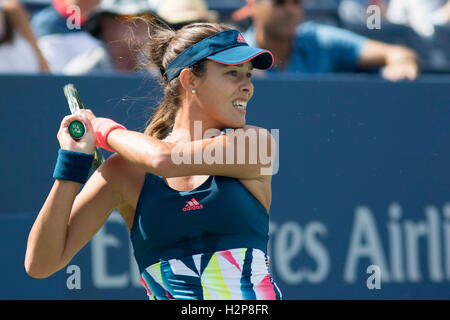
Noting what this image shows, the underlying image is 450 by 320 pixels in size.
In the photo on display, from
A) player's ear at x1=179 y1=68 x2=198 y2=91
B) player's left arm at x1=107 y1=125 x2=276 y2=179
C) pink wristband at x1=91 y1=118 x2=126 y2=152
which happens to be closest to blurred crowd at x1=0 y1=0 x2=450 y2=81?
player's ear at x1=179 y1=68 x2=198 y2=91

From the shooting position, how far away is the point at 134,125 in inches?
162

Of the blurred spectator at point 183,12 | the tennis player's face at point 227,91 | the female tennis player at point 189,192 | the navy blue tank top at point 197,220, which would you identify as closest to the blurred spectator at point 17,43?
the blurred spectator at point 183,12

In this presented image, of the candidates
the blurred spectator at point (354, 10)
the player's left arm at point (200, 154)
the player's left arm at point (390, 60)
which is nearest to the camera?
the player's left arm at point (200, 154)

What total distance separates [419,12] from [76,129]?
4.26m

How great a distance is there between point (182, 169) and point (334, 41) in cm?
275

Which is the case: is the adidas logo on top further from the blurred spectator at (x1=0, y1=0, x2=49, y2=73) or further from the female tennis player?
the blurred spectator at (x1=0, y1=0, x2=49, y2=73)

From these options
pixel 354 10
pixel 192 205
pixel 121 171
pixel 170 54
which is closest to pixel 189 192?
pixel 192 205

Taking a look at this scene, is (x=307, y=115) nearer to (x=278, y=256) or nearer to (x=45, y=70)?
(x=278, y=256)

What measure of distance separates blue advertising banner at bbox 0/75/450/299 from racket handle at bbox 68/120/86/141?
5.41ft

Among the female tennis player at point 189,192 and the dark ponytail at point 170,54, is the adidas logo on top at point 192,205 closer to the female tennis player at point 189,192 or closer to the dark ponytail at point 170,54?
the female tennis player at point 189,192

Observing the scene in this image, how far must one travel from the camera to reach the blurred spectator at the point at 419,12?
5.90m

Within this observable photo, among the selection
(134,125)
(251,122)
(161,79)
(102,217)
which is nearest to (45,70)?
(134,125)

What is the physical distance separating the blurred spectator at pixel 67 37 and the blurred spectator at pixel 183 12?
0.46 metres

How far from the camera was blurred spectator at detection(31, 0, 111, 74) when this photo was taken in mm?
4816
